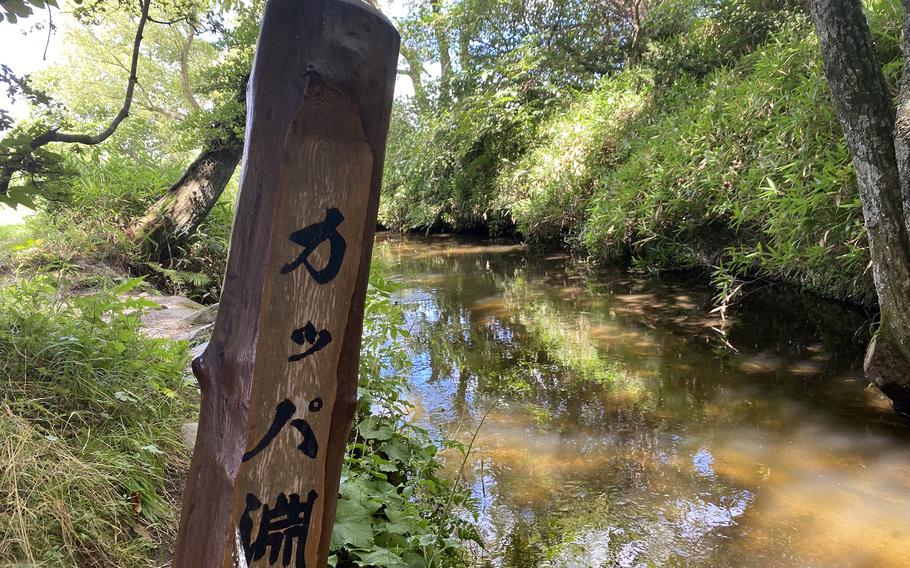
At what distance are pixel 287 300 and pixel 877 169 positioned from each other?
3.25 meters

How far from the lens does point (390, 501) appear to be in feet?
6.19

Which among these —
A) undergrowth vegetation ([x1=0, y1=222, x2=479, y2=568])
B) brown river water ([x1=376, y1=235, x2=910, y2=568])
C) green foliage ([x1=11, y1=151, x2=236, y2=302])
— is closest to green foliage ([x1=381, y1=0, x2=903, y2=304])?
brown river water ([x1=376, y1=235, x2=910, y2=568])

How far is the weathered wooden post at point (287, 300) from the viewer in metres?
1.04

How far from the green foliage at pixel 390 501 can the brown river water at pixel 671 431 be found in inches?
10.9

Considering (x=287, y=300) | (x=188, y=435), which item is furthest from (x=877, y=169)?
(x=188, y=435)

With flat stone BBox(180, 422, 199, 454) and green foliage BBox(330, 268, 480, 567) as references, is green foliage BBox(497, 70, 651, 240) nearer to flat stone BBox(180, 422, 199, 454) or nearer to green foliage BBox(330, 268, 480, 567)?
green foliage BBox(330, 268, 480, 567)

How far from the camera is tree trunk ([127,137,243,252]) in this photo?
18.5ft

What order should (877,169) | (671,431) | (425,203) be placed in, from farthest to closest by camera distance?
(425,203) < (671,431) < (877,169)

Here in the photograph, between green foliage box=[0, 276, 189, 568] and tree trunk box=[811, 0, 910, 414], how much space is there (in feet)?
11.7

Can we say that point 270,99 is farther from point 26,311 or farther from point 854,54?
point 854,54

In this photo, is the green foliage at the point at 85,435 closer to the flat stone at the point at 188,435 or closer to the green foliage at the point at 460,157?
the flat stone at the point at 188,435

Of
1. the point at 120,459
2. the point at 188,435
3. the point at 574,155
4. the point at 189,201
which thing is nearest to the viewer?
the point at 120,459

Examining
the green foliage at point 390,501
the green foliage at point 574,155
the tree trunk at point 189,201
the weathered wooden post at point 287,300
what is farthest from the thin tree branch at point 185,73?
the weathered wooden post at point 287,300

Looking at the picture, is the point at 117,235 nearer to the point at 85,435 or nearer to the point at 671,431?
the point at 85,435
